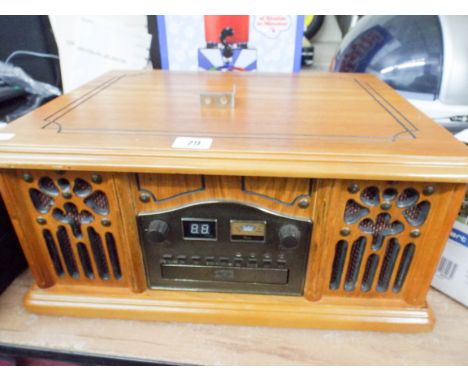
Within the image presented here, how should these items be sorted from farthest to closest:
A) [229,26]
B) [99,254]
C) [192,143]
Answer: [229,26]
[99,254]
[192,143]

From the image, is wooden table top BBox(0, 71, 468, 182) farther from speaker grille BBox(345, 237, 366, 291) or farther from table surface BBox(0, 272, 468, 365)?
table surface BBox(0, 272, 468, 365)

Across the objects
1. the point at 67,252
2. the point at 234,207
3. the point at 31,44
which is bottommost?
the point at 67,252

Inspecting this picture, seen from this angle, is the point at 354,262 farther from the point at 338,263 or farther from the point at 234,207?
the point at 234,207

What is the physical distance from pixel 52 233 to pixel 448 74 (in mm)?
847

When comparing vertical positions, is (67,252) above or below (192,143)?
below

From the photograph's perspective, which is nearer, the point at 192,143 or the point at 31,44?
the point at 192,143

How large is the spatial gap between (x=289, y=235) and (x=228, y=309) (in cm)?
19

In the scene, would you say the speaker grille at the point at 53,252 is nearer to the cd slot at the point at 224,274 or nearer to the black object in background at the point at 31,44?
the cd slot at the point at 224,274

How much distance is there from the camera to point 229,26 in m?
1.00

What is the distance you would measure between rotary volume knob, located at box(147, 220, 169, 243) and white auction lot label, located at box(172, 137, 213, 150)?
0.42ft

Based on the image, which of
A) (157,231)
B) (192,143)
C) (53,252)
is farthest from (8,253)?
(192,143)

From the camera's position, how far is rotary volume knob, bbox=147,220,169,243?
54cm

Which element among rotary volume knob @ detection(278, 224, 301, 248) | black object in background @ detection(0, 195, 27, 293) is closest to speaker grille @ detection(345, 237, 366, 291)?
rotary volume knob @ detection(278, 224, 301, 248)

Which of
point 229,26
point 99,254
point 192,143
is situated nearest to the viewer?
point 192,143
